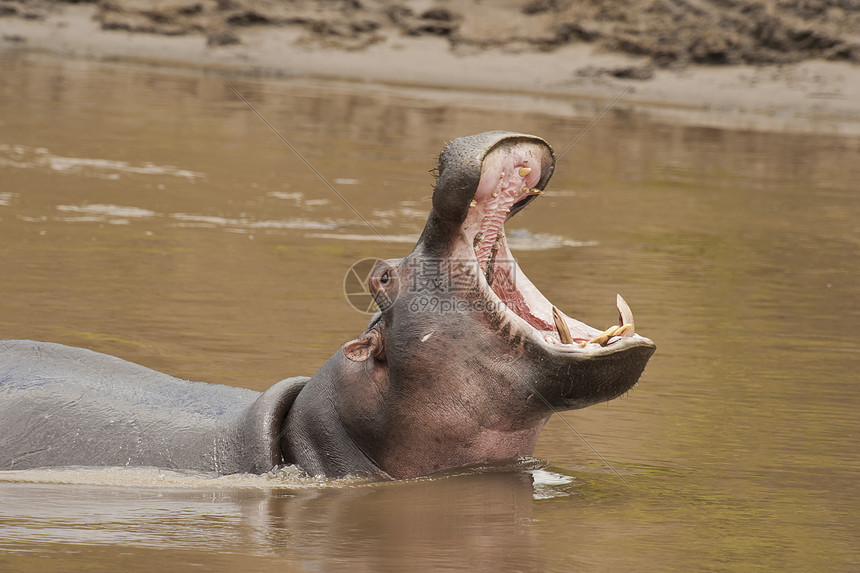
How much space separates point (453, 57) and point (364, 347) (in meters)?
19.9

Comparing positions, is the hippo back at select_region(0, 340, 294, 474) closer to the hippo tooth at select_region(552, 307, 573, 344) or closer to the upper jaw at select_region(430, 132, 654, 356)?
the upper jaw at select_region(430, 132, 654, 356)

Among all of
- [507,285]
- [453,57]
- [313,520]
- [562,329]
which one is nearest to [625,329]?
[562,329]

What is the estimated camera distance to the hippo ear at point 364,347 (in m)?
3.98

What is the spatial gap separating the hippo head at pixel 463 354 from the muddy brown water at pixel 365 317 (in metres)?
0.17

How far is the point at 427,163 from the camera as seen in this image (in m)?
12.8

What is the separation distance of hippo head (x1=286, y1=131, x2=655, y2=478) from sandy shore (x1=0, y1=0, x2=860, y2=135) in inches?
609

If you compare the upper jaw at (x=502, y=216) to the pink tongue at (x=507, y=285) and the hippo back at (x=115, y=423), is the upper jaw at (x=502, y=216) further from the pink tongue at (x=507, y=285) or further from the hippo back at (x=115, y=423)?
the hippo back at (x=115, y=423)

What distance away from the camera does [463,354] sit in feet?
12.8

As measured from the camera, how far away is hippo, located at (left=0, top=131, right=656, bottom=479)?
12.5 ft

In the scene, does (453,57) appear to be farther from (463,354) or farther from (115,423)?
(463,354)

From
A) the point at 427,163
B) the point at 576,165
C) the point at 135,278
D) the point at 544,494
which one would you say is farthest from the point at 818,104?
the point at 544,494

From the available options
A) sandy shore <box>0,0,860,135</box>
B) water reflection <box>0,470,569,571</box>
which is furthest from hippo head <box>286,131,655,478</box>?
sandy shore <box>0,0,860,135</box>

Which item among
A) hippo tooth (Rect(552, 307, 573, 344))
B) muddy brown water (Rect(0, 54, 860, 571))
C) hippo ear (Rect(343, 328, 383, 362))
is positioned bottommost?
muddy brown water (Rect(0, 54, 860, 571))

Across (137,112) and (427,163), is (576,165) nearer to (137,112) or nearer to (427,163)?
(427,163)
